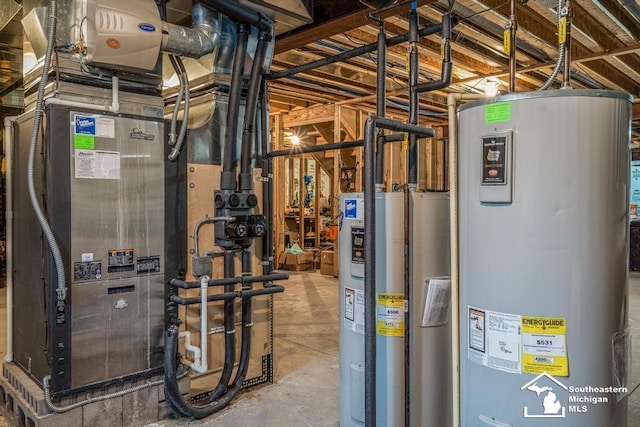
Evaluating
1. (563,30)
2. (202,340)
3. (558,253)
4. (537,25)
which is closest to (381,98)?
(563,30)

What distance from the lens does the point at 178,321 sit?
8.14ft

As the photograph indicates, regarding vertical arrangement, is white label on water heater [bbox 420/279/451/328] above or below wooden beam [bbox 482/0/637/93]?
below

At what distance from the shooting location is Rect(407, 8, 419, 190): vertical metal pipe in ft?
6.58

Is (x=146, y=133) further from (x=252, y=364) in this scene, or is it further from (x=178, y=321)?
(x=252, y=364)

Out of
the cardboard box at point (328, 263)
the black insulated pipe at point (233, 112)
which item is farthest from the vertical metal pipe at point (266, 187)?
the cardboard box at point (328, 263)

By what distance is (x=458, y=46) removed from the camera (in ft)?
14.5

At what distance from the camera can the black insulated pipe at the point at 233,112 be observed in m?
2.47

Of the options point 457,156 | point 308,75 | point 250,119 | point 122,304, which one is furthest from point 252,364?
point 308,75

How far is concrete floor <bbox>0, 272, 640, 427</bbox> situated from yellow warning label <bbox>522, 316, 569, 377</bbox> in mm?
1474

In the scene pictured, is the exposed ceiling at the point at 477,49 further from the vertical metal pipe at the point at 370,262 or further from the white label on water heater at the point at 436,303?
the white label on water heater at the point at 436,303

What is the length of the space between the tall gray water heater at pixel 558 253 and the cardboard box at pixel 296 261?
6208mm

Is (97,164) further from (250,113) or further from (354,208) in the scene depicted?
(354,208)

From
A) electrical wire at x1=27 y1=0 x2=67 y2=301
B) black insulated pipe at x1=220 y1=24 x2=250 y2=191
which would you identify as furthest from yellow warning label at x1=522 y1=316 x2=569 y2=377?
electrical wire at x1=27 y1=0 x2=67 y2=301

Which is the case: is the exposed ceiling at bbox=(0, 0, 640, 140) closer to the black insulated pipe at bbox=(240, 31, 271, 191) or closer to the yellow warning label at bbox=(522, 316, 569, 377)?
the black insulated pipe at bbox=(240, 31, 271, 191)
